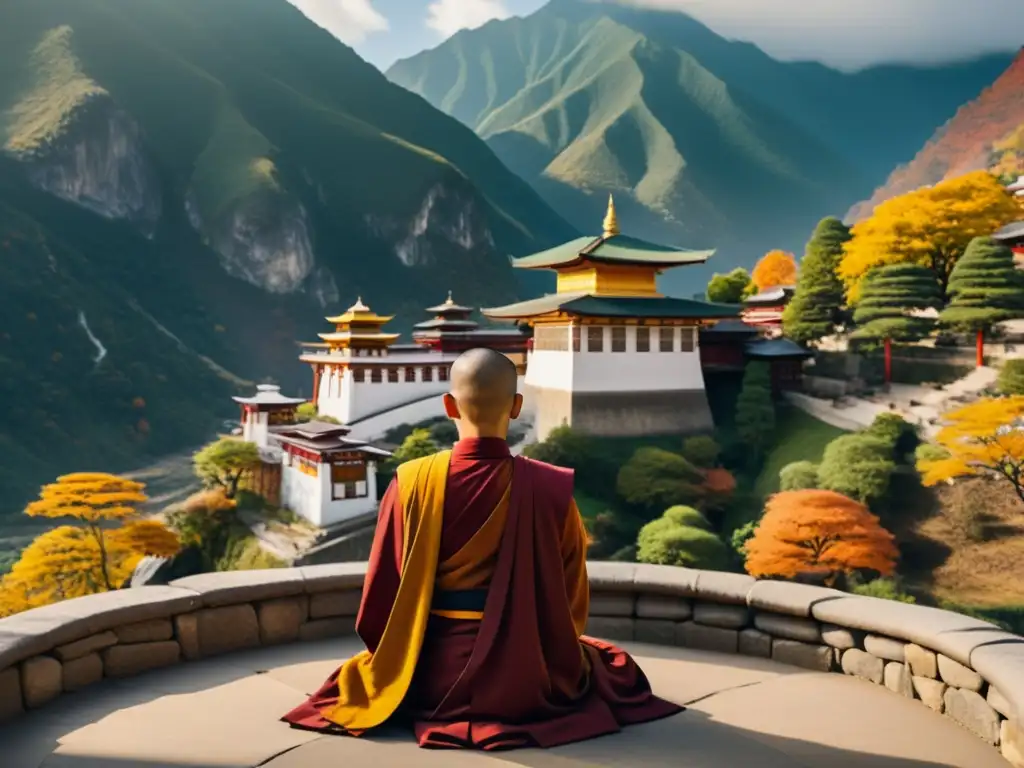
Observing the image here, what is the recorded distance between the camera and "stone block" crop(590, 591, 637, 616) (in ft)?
15.9

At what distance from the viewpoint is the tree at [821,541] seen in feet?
63.8

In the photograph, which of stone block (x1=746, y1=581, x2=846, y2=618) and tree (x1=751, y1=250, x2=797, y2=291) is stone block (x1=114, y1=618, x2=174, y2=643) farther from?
tree (x1=751, y1=250, x2=797, y2=291)

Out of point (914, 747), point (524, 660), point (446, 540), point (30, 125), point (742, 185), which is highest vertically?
point (742, 185)

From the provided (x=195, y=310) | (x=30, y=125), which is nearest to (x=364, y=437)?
(x=195, y=310)

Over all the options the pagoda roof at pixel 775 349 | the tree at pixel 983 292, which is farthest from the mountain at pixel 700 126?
the tree at pixel 983 292

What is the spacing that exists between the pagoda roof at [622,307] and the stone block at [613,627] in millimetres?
23000

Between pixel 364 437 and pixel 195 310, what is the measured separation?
53.8 metres

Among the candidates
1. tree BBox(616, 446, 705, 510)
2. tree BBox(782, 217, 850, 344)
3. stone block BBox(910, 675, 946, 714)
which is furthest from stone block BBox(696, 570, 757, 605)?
tree BBox(782, 217, 850, 344)

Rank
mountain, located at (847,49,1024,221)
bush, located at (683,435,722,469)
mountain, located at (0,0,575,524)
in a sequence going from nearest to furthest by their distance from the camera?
bush, located at (683,435,722,469) → mountain, located at (0,0,575,524) → mountain, located at (847,49,1024,221)

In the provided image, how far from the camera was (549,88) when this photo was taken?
6890 inches

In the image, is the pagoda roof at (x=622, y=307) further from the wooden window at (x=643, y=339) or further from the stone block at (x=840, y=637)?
the stone block at (x=840, y=637)

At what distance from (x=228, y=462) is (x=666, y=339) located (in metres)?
15.1

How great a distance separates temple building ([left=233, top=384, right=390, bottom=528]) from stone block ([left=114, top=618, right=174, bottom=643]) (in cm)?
2282

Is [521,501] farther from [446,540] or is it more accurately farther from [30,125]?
[30,125]
